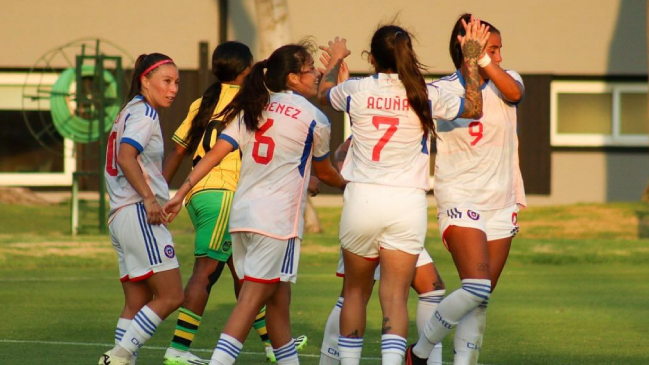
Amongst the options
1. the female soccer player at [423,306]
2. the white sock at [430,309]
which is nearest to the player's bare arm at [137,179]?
the female soccer player at [423,306]

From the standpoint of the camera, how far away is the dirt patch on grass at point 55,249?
14.5 metres

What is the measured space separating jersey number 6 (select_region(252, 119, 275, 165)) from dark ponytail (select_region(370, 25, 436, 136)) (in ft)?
2.19

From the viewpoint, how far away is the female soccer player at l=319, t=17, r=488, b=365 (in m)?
5.93

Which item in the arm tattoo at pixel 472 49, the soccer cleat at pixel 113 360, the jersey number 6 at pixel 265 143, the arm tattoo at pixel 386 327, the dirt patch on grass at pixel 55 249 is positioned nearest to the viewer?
the arm tattoo at pixel 386 327

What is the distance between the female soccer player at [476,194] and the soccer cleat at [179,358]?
143 centimetres

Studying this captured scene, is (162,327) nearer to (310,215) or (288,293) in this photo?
(288,293)

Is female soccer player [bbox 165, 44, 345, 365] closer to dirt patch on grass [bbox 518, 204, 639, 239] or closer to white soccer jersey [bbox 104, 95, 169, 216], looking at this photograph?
white soccer jersey [bbox 104, 95, 169, 216]

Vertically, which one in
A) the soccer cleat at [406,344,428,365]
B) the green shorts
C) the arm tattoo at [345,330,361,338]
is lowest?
the soccer cleat at [406,344,428,365]

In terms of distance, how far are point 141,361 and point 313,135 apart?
2.12 meters

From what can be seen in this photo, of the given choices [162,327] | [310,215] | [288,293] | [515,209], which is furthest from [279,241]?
[310,215]

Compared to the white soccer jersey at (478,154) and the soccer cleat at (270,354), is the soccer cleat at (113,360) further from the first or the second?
the white soccer jersey at (478,154)

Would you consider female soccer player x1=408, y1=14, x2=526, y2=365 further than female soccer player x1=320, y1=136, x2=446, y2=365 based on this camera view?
No

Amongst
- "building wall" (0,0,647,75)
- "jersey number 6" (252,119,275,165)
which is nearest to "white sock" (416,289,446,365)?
"jersey number 6" (252,119,275,165)

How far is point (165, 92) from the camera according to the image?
6.82 metres
